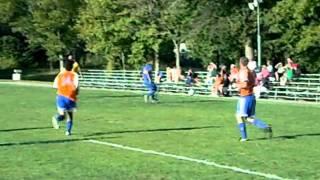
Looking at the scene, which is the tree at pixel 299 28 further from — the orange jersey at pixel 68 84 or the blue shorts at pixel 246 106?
the blue shorts at pixel 246 106

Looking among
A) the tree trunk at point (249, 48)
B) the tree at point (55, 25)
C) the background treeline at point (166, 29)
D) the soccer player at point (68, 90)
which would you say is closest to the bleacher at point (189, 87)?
the background treeline at point (166, 29)

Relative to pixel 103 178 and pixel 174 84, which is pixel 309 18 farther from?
pixel 103 178

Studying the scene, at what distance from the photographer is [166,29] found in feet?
193

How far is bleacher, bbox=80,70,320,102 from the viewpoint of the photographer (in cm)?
3641

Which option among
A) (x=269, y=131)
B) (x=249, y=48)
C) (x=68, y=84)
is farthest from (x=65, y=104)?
(x=249, y=48)

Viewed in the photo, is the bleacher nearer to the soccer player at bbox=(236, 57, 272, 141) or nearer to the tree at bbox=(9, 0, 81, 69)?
the tree at bbox=(9, 0, 81, 69)

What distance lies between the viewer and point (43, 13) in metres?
76.9

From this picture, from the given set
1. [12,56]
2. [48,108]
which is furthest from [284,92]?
[12,56]

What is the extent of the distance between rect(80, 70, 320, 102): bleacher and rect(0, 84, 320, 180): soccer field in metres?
10.1

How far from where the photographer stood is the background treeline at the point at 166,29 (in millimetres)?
47688

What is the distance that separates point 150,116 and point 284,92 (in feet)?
45.2

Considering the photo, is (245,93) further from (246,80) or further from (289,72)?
(289,72)

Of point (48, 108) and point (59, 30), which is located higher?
point (59, 30)

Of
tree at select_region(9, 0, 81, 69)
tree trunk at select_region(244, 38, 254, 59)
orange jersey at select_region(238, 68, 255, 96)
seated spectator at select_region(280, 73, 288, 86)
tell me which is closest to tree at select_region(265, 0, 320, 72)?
tree trunk at select_region(244, 38, 254, 59)
